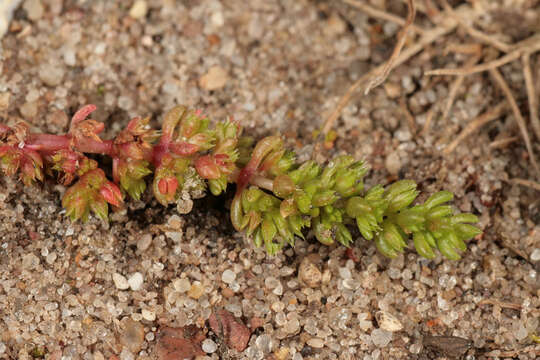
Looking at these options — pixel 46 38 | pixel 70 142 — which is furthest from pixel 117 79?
pixel 70 142

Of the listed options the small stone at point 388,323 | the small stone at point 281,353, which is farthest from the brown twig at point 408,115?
the small stone at point 281,353

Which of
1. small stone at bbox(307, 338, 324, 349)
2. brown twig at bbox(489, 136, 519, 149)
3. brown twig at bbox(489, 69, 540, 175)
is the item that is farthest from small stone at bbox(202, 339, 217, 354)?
brown twig at bbox(489, 69, 540, 175)

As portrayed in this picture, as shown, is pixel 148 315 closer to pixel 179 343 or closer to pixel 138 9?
pixel 179 343

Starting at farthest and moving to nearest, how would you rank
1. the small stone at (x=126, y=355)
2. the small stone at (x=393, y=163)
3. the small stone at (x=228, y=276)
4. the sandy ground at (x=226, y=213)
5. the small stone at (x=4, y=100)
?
1. the small stone at (x=393, y=163)
2. the small stone at (x=4, y=100)
3. the small stone at (x=228, y=276)
4. the sandy ground at (x=226, y=213)
5. the small stone at (x=126, y=355)

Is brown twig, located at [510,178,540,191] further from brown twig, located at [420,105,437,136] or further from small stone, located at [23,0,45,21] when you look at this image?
small stone, located at [23,0,45,21]

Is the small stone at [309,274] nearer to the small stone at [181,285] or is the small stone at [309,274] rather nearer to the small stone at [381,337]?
the small stone at [381,337]
